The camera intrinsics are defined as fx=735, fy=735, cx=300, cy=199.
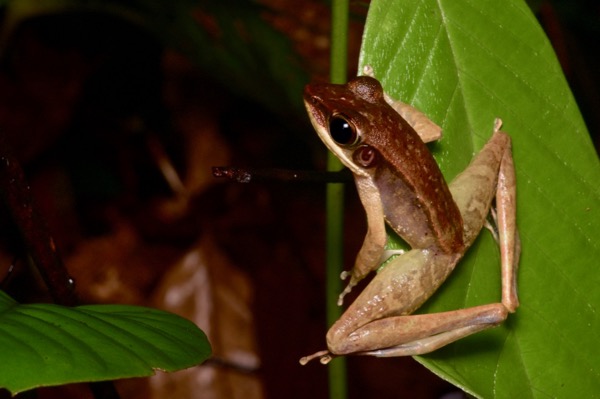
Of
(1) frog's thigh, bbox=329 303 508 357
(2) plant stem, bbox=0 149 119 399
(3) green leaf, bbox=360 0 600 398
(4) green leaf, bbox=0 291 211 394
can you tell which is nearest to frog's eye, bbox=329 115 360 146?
(3) green leaf, bbox=360 0 600 398

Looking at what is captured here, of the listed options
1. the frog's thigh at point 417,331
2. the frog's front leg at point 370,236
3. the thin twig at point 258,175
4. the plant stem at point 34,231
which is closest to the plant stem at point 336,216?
the frog's front leg at point 370,236

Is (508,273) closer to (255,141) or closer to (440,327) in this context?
(440,327)

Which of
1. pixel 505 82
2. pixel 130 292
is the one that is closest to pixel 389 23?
pixel 505 82

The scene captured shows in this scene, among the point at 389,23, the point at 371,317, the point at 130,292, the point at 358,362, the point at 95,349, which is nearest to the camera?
the point at 95,349

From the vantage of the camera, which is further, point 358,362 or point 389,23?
point 358,362

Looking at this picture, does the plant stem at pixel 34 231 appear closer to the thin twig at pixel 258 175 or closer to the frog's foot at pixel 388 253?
the thin twig at pixel 258 175

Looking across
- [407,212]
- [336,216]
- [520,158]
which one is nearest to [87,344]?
[336,216]

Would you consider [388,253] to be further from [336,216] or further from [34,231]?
[34,231]

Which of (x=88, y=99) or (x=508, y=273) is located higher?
(x=508, y=273)
